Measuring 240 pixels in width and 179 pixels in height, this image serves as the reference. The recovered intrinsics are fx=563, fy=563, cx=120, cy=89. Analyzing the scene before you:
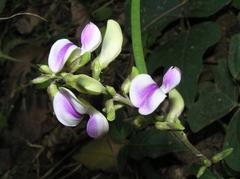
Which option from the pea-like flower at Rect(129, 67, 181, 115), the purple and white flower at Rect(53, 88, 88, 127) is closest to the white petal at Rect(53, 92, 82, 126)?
the purple and white flower at Rect(53, 88, 88, 127)

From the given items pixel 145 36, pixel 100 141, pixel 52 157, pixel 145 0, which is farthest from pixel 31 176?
pixel 145 0

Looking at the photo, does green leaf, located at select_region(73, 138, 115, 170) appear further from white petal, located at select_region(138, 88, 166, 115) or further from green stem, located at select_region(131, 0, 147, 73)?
white petal, located at select_region(138, 88, 166, 115)

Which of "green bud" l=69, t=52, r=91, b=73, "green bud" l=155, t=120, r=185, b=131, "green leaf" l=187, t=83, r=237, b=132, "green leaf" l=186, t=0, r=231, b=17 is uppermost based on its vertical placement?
"green bud" l=69, t=52, r=91, b=73

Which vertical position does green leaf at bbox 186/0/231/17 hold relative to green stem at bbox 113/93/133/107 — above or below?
below

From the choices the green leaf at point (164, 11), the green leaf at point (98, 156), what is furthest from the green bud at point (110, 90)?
the green leaf at point (98, 156)

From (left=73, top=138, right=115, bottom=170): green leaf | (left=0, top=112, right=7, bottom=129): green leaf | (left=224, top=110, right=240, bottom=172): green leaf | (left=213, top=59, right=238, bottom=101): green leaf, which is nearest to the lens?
(left=224, top=110, right=240, bottom=172): green leaf

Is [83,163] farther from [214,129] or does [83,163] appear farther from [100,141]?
[214,129]

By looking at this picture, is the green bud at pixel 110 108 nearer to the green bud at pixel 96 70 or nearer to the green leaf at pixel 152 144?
the green bud at pixel 96 70
